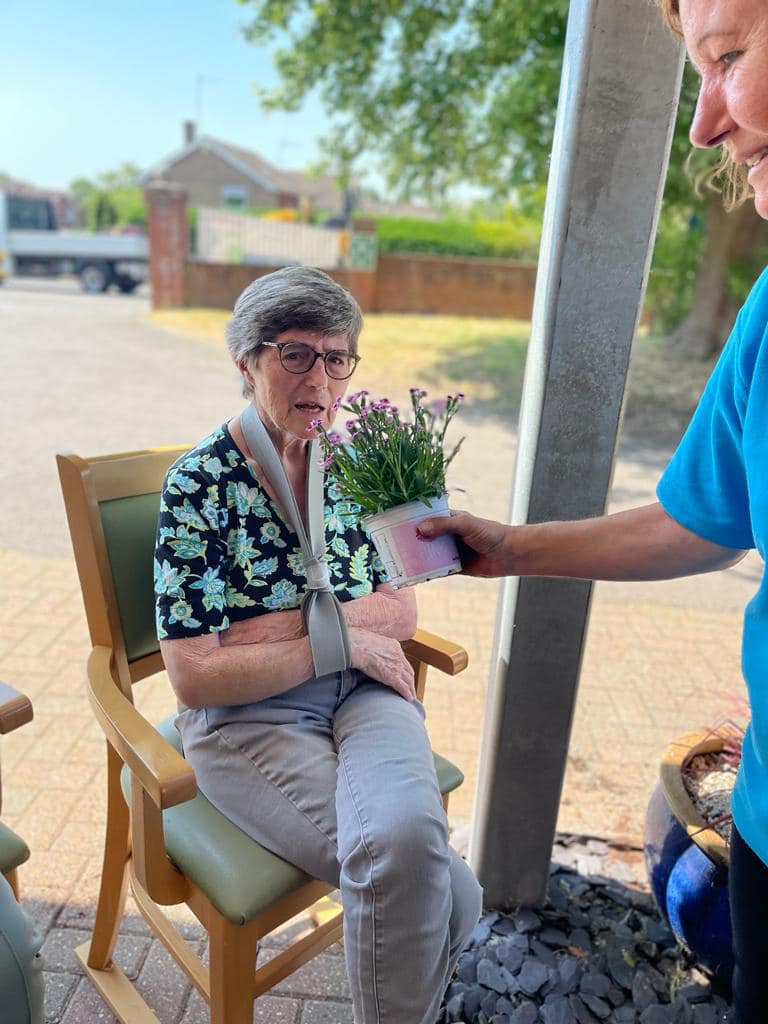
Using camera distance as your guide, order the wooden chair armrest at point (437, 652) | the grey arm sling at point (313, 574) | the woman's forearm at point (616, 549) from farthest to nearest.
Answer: the wooden chair armrest at point (437, 652) → the grey arm sling at point (313, 574) → the woman's forearm at point (616, 549)

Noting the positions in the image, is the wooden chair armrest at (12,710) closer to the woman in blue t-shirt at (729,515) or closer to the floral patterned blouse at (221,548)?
the floral patterned blouse at (221,548)

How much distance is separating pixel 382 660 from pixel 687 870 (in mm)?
911

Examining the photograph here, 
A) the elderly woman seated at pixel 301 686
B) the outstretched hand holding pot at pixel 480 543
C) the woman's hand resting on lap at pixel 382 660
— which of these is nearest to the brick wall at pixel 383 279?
the elderly woman seated at pixel 301 686

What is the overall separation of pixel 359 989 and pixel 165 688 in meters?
2.27

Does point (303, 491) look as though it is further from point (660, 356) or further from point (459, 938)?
point (660, 356)

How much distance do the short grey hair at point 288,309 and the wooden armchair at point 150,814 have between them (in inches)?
15.4

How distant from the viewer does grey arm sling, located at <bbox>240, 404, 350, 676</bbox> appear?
171cm

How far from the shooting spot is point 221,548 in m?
1.67

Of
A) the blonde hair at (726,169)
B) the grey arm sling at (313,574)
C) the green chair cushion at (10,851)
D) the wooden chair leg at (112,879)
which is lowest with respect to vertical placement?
the wooden chair leg at (112,879)

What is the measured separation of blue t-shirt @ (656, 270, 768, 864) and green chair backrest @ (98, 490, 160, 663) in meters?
1.15

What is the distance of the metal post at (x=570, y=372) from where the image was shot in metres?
1.55

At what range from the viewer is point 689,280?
40.7 ft

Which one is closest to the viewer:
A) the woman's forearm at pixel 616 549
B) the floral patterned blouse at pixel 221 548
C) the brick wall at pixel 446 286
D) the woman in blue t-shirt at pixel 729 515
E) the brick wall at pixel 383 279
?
the woman in blue t-shirt at pixel 729 515

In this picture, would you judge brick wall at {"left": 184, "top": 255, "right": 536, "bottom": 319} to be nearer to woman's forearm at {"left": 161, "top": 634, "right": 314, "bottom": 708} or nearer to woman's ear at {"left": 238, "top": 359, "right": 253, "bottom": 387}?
woman's ear at {"left": 238, "top": 359, "right": 253, "bottom": 387}
